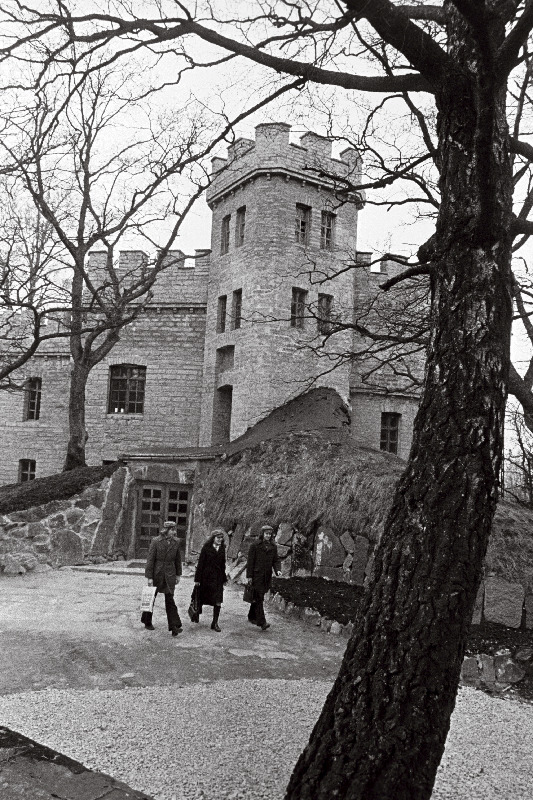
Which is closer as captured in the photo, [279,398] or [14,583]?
[14,583]

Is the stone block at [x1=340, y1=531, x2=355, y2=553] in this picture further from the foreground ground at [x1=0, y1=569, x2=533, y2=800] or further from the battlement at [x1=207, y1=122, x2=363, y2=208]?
the battlement at [x1=207, y1=122, x2=363, y2=208]

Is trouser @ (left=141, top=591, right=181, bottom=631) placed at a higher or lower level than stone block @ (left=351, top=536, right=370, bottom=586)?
lower

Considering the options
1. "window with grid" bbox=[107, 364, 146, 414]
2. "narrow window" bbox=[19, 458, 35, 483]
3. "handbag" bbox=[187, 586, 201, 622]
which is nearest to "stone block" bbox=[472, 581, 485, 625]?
"handbag" bbox=[187, 586, 201, 622]

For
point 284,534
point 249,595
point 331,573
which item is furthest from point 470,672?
point 284,534

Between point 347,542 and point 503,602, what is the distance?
340 cm

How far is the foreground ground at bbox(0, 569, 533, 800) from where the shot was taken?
16.5 ft

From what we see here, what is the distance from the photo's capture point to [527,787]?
17.0 ft

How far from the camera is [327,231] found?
2209 centimetres

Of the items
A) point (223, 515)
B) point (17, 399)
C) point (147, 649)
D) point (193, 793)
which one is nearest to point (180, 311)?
point (17, 399)

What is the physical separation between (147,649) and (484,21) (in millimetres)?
7441

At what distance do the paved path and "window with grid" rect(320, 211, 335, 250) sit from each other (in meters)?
13.5

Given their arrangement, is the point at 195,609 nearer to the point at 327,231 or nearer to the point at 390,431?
the point at 390,431

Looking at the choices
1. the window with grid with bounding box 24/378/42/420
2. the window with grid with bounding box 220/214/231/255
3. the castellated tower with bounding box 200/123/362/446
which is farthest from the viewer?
the window with grid with bounding box 24/378/42/420

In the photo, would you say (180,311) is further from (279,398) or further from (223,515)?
(223,515)
